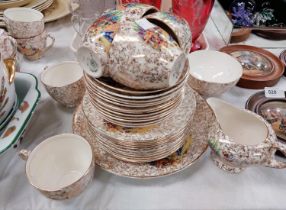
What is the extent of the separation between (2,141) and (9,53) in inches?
7.3

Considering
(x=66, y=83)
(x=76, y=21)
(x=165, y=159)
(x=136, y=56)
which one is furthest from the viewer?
(x=76, y=21)

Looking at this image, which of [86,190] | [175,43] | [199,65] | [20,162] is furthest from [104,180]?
[199,65]

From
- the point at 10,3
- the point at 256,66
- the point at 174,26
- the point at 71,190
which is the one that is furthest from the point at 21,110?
the point at 256,66

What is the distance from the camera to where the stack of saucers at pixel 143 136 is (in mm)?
433

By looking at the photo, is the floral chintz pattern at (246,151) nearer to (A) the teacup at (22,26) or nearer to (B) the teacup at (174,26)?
(B) the teacup at (174,26)

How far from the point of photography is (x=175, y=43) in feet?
1.25

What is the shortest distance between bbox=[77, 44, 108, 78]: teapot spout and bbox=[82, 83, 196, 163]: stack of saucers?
8cm

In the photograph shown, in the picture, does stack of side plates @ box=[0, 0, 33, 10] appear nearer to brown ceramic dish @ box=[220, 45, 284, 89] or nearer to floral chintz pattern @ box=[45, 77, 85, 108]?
floral chintz pattern @ box=[45, 77, 85, 108]

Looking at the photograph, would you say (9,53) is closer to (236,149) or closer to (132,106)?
(132,106)

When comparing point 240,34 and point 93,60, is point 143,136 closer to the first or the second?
point 93,60

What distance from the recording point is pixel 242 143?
0.49m

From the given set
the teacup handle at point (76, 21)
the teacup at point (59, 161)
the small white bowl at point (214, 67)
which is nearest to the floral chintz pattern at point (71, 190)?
the teacup at point (59, 161)

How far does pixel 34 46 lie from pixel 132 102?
400 mm

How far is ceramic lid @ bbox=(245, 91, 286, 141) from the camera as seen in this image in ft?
1.89
